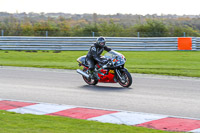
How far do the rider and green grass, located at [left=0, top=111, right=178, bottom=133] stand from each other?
16.7 ft

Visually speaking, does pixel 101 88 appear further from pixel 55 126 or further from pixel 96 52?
pixel 55 126

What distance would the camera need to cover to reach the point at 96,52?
41.1 feet

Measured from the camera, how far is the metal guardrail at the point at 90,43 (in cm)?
2773

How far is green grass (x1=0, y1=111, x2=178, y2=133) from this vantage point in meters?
6.45

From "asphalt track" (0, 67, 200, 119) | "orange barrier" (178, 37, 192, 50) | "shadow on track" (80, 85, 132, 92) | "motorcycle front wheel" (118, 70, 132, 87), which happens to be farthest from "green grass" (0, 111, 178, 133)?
"orange barrier" (178, 37, 192, 50)

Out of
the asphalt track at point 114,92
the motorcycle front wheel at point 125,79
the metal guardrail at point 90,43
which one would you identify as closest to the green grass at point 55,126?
the asphalt track at point 114,92

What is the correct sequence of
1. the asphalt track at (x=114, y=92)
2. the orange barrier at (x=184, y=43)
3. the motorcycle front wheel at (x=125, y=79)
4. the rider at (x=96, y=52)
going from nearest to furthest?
the asphalt track at (x=114, y=92)
the motorcycle front wheel at (x=125, y=79)
the rider at (x=96, y=52)
the orange barrier at (x=184, y=43)

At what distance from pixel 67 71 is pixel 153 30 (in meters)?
21.5

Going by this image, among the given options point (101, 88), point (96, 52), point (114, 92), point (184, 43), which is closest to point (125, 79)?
point (101, 88)

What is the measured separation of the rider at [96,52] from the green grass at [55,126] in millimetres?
5100

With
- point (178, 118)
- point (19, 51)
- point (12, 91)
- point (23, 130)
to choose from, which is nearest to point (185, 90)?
point (178, 118)

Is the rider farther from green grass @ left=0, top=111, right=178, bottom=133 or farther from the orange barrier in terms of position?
the orange barrier

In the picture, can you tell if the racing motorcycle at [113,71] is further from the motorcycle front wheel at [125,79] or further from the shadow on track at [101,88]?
the shadow on track at [101,88]

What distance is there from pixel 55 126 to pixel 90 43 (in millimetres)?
21257
